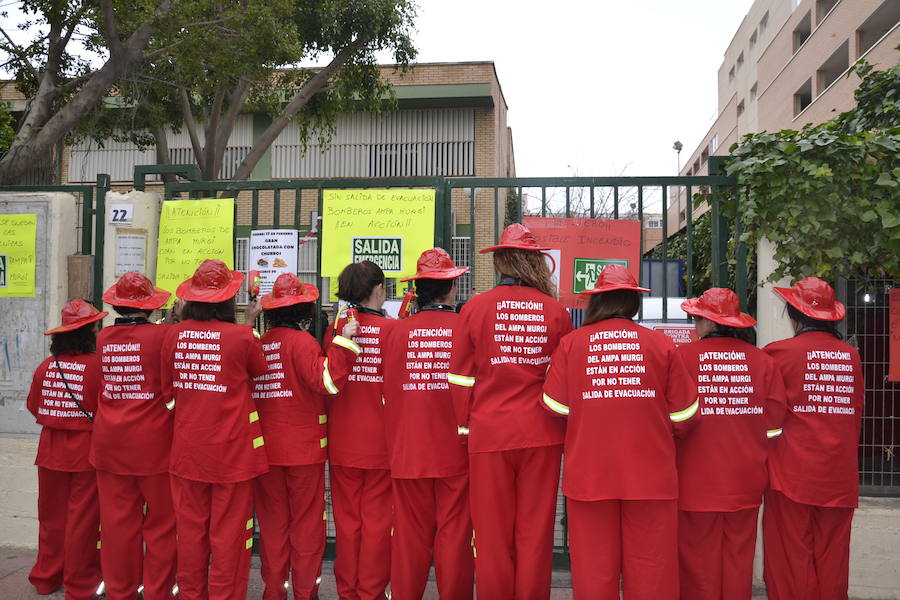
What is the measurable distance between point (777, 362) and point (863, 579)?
1901mm

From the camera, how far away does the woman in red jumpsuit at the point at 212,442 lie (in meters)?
3.85

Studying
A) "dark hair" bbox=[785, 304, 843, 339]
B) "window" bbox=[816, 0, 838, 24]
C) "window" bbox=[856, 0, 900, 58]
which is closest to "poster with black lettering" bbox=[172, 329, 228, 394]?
"dark hair" bbox=[785, 304, 843, 339]

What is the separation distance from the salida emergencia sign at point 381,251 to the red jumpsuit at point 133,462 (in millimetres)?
1357

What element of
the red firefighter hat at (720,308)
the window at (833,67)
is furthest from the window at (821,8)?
the red firefighter hat at (720,308)

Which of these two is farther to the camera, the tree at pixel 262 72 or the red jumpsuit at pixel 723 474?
the tree at pixel 262 72

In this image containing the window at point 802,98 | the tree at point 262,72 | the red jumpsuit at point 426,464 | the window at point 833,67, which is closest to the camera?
the red jumpsuit at point 426,464

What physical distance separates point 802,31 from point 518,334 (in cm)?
2995

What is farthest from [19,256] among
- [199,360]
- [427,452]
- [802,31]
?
[802,31]

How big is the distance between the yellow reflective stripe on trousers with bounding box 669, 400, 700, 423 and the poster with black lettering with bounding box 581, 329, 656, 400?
0.55ft

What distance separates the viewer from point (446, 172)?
63.3 feet

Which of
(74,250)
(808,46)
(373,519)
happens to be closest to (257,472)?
(373,519)

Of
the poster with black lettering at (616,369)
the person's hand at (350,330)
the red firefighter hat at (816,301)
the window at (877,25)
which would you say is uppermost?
the window at (877,25)

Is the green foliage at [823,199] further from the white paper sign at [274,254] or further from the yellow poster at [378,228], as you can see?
the white paper sign at [274,254]

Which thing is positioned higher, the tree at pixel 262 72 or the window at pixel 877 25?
the window at pixel 877 25
